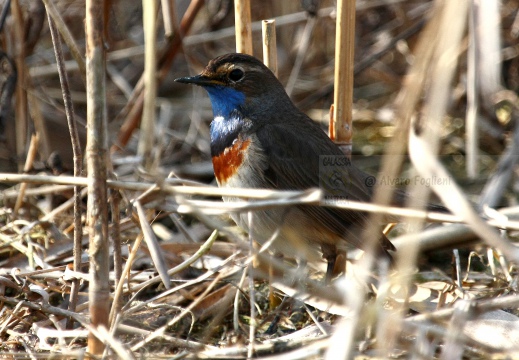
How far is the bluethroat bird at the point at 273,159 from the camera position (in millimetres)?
4043

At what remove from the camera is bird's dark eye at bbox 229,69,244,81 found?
4176mm

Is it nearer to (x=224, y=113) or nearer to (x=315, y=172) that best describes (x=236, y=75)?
(x=224, y=113)

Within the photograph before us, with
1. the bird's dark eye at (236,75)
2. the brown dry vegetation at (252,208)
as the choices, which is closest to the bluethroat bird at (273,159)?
the bird's dark eye at (236,75)

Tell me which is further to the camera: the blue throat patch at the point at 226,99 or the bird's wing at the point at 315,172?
the blue throat patch at the point at 226,99

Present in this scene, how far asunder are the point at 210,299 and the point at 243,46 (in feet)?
5.12

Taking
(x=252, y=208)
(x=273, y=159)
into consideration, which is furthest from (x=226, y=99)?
(x=252, y=208)

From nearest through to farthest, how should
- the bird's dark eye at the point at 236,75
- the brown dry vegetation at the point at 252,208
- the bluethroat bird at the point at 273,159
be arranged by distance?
1. the brown dry vegetation at the point at 252,208
2. the bluethroat bird at the point at 273,159
3. the bird's dark eye at the point at 236,75

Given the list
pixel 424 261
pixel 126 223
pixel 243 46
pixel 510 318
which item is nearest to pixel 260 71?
pixel 243 46

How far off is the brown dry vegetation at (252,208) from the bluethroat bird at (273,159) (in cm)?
23

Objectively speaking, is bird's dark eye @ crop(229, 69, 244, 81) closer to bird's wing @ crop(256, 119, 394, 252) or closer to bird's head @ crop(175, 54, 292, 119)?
bird's head @ crop(175, 54, 292, 119)

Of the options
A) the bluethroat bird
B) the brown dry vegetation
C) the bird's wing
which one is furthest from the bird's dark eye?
the brown dry vegetation

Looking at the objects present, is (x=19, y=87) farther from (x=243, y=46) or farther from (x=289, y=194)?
(x=289, y=194)

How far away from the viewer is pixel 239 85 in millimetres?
4258

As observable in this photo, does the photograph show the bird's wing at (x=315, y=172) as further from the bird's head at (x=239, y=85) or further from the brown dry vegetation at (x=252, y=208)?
the brown dry vegetation at (x=252, y=208)
